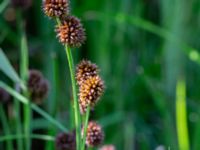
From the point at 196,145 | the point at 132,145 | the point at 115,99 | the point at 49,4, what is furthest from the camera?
the point at 115,99

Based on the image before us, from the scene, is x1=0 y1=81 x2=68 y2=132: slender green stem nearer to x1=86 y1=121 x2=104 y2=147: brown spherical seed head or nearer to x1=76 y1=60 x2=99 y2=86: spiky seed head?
x1=86 y1=121 x2=104 y2=147: brown spherical seed head

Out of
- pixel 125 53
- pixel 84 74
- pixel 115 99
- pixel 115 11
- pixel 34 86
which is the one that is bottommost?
pixel 84 74

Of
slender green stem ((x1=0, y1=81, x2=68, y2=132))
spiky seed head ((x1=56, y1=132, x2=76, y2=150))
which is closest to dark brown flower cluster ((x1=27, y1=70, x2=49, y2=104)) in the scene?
slender green stem ((x1=0, y1=81, x2=68, y2=132))

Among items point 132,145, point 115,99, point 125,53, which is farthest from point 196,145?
point 125,53

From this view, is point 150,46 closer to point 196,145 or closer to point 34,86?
point 196,145

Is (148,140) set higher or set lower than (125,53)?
lower

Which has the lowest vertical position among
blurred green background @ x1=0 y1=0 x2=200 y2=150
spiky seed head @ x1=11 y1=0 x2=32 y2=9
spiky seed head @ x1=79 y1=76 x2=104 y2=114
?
spiky seed head @ x1=79 y1=76 x2=104 y2=114
